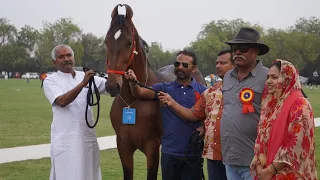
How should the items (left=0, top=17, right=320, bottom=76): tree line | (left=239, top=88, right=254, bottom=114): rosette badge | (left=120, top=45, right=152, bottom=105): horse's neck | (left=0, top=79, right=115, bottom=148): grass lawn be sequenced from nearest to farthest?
(left=239, top=88, right=254, bottom=114): rosette badge, (left=120, top=45, right=152, bottom=105): horse's neck, (left=0, top=79, right=115, bottom=148): grass lawn, (left=0, top=17, right=320, bottom=76): tree line

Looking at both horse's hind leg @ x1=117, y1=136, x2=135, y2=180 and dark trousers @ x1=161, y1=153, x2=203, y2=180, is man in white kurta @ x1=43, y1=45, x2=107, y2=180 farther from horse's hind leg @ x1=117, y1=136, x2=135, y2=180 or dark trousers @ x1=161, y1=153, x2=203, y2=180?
dark trousers @ x1=161, y1=153, x2=203, y2=180

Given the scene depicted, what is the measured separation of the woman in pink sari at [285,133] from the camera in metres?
2.69

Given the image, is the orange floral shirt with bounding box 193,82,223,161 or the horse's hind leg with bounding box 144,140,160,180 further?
the horse's hind leg with bounding box 144,140,160,180

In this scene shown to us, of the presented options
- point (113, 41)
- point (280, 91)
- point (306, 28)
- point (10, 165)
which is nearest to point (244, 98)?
point (280, 91)

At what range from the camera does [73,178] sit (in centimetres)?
420

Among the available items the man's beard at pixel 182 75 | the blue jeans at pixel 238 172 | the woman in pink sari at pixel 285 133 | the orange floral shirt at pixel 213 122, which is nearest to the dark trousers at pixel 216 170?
the orange floral shirt at pixel 213 122

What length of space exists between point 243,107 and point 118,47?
129 centimetres

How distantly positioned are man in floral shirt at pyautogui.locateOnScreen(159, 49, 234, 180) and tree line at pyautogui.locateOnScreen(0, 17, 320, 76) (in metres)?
50.1

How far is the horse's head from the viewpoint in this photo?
3.60 meters

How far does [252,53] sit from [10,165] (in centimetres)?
511

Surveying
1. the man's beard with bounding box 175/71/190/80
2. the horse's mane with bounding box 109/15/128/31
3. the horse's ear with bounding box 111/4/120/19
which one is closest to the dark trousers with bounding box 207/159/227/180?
the man's beard with bounding box 175/71/190/80

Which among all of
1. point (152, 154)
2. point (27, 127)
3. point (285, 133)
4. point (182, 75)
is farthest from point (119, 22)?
point (27, 127)

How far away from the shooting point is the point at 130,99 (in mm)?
4195

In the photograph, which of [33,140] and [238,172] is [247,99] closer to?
[238,172]
